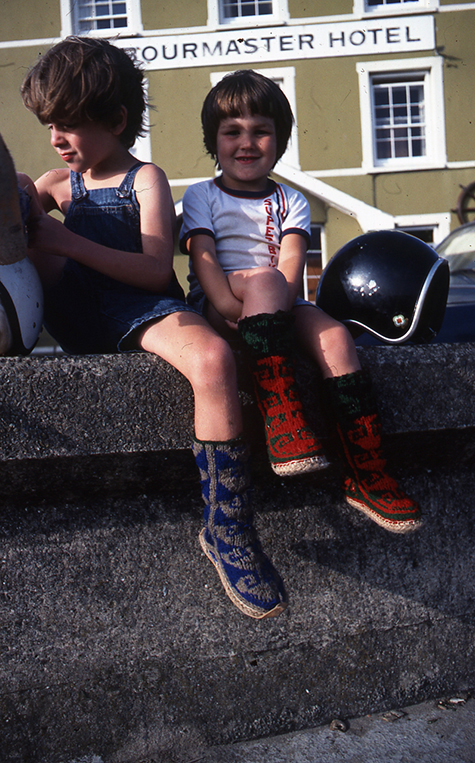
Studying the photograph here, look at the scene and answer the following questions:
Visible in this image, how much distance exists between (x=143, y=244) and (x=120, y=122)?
48 centimetres

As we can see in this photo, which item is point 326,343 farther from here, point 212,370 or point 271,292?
point 212,370

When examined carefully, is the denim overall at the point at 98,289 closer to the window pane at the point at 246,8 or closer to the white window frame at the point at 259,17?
the white window frame at the point at 259,17

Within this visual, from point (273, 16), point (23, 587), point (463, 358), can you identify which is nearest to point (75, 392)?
point (23, 587)

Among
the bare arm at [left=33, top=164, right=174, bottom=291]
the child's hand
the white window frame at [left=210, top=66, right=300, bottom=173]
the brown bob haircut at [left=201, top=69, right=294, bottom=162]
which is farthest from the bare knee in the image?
the white window frame at [left=210, top=66, right=300, bottom=173]

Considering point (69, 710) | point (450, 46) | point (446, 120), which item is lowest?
point (69, 710)

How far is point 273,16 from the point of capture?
48.0ft

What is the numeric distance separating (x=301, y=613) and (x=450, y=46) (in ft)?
53.3

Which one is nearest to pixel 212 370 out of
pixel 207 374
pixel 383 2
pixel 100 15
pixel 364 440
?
pixel 207 374

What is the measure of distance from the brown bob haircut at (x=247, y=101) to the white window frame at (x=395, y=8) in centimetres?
1466

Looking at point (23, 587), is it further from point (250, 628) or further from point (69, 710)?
point (250, 628)

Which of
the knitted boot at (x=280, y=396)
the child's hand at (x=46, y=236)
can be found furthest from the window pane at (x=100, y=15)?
the knitted boot at (x=280, y=396)

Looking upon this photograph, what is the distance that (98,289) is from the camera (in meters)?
1.97

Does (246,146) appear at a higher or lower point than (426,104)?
lower

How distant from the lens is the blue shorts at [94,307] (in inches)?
71.7
